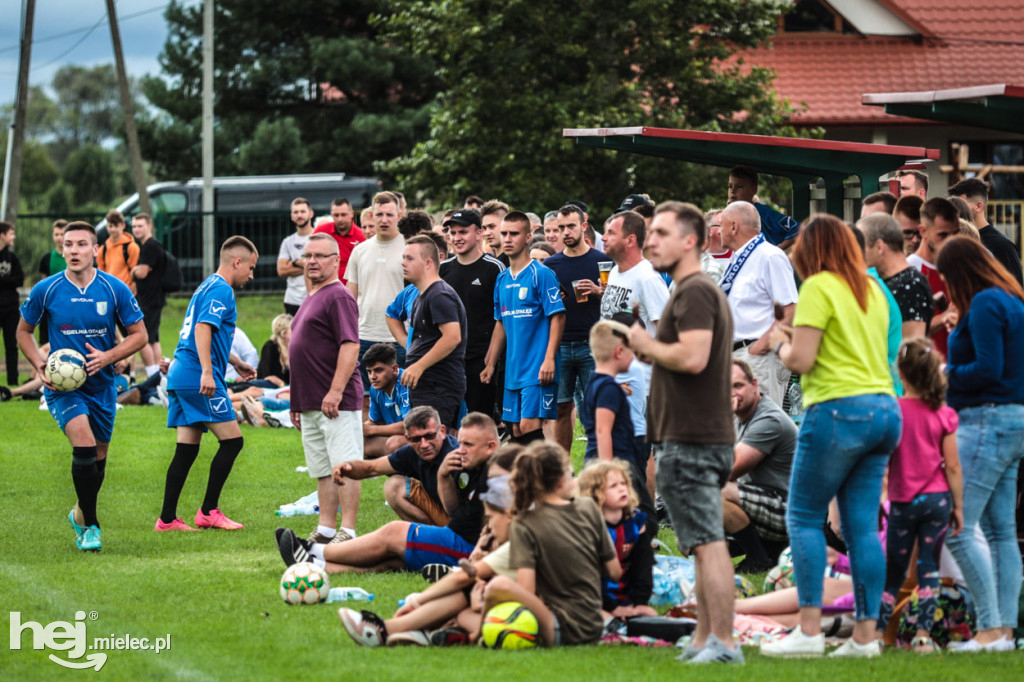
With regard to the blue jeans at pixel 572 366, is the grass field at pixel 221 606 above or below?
below

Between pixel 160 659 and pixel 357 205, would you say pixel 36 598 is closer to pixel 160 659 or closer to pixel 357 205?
pixel 160 659

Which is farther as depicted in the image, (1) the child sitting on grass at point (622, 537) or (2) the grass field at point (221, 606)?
(1) the child sitting on grass at point (622, 537)

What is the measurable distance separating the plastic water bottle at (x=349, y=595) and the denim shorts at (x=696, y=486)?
2.26 meters

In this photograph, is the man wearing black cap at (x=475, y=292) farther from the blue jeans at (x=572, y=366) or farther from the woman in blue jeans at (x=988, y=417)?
the woman in blue jeans at (x=988, y=417)

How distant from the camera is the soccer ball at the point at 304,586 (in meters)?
7.20

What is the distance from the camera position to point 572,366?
10.2 metres

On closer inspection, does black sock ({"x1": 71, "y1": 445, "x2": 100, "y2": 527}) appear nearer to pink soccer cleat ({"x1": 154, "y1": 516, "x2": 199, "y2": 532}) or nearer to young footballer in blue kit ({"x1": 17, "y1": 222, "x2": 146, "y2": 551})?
young footballer in blue kit ({"x1": 17, "y1": 222, "x2": 146, "y2": 551})

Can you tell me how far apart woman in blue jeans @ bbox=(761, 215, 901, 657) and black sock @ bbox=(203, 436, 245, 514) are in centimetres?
516

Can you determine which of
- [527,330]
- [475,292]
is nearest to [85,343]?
[475,292]

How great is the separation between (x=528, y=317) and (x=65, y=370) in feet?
11.3

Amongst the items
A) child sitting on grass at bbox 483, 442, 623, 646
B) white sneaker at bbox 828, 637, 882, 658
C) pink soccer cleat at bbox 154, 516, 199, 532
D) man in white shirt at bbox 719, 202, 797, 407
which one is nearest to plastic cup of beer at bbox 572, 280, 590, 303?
man in white shirt at bbox 719, 202, 797, 407

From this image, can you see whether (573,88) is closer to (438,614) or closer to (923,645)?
(438,614)

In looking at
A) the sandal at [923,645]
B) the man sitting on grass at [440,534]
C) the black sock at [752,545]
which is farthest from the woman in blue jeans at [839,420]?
the man sitting on grass at [440,534]

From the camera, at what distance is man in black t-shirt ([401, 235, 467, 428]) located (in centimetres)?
920
